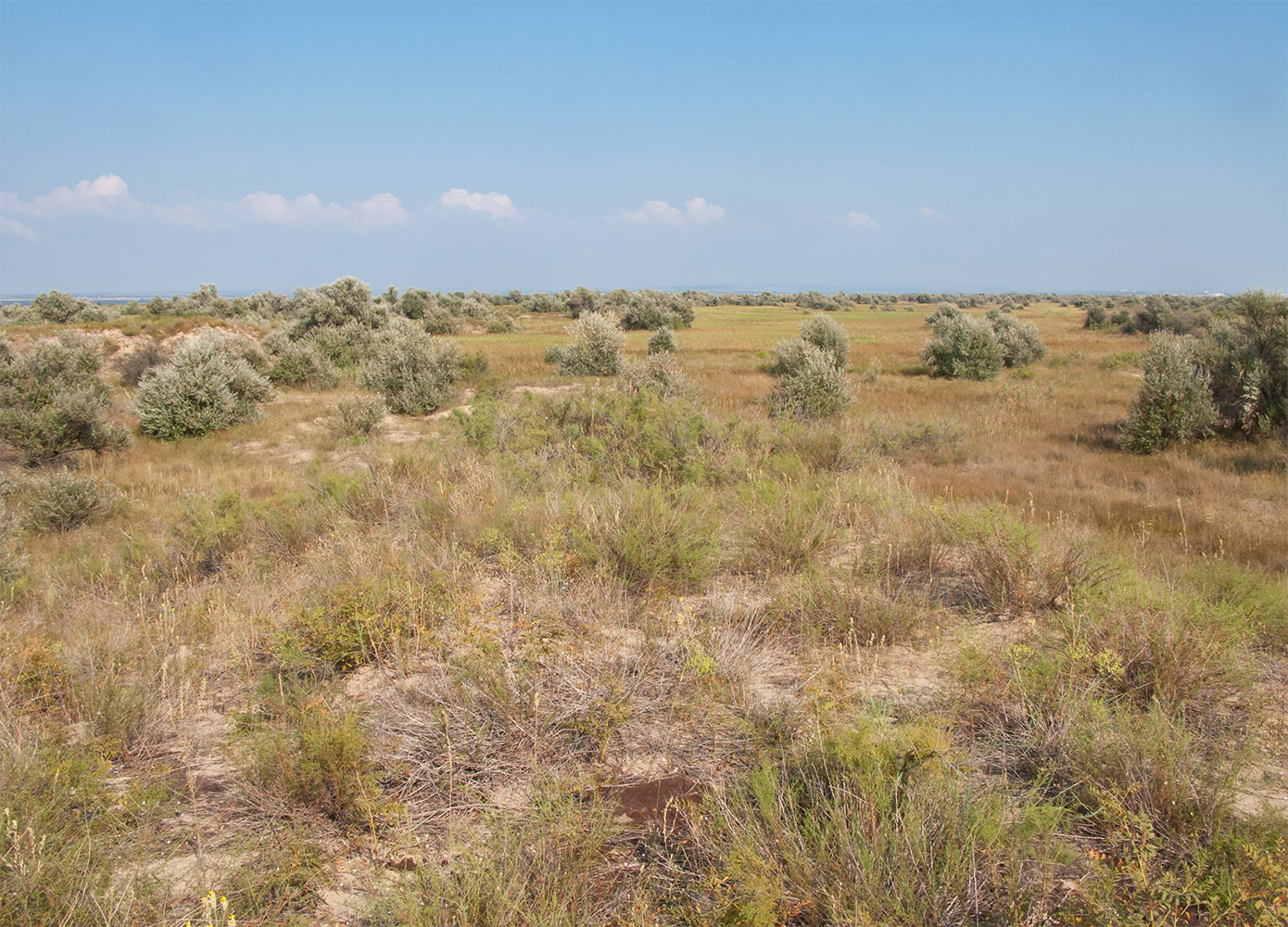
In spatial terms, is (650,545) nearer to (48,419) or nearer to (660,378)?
(660,378)

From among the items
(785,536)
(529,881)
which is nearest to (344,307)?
(785,536)

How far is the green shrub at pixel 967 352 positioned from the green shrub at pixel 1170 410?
953 cm

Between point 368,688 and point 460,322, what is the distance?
37.8m

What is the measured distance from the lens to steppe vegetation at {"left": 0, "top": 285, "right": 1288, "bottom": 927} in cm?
217

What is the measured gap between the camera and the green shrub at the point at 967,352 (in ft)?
70.0

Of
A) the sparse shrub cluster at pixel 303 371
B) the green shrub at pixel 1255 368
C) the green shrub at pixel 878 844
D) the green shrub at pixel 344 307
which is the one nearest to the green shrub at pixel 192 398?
the sparse shrub cluster at pixel 303 371

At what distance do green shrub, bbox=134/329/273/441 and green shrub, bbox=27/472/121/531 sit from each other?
5.34m

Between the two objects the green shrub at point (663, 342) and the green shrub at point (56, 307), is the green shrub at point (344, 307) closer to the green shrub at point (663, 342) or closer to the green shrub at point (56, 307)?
the green shrub at point (663, 342)

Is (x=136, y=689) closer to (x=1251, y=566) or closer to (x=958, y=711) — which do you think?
(x=958, y=711)

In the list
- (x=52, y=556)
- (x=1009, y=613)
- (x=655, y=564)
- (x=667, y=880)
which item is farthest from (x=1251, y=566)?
(x=52, y=556)

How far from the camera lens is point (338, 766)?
2727 millimetres

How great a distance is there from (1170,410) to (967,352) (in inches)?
417

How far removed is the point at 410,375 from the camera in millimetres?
16797

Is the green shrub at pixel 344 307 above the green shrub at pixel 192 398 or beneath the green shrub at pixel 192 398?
above
